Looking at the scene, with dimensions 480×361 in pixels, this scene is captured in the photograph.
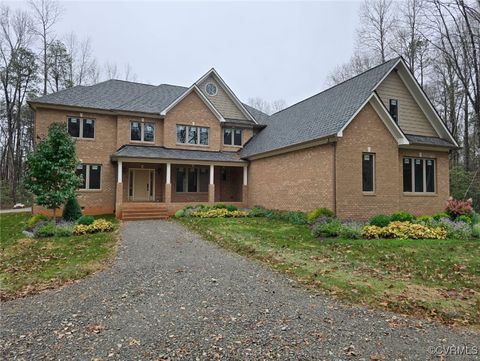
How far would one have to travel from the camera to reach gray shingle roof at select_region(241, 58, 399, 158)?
13.9 meters

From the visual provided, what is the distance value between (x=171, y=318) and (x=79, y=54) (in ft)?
123

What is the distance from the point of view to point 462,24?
68.5 ft

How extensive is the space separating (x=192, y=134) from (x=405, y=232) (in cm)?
1446

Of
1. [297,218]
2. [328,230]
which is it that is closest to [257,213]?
[297,218]

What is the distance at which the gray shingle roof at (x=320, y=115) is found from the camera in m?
13.9

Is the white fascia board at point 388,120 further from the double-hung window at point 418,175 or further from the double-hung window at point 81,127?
the double-hung window at point 81,127

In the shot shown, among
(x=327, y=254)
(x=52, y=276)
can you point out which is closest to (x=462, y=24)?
(x=327, y=254)

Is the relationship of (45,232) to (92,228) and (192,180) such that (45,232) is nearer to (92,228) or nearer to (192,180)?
(92,228)

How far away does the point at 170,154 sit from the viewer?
18297 mm

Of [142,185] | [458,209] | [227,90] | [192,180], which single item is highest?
[227,90]

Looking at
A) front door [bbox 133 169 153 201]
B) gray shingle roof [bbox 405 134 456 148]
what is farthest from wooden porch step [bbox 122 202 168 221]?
gray shingle roof [bbox 405 134 456 148]

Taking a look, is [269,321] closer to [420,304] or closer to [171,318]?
[171,318]

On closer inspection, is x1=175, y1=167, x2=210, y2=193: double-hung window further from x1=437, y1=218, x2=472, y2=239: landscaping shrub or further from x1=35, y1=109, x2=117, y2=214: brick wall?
x1=437, y1=218, x2=472, y2=239: landscaping shrub

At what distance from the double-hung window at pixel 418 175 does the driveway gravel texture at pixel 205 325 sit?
1264cm
